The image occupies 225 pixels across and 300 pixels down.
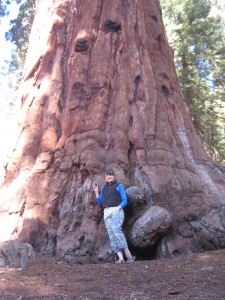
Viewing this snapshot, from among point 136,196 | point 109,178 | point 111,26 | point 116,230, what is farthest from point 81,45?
point 116,230

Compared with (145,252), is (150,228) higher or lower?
higher

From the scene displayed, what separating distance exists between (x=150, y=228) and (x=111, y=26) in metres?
5.47

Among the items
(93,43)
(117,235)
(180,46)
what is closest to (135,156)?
(117,235)

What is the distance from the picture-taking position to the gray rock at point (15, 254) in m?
5.62

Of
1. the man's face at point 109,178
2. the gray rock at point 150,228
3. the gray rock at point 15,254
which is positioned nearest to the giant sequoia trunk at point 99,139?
the gray rock at point 150,228

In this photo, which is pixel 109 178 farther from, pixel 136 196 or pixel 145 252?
pixel 145 252

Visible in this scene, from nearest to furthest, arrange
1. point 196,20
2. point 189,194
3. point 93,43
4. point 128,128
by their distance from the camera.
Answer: point 189,194 → point 128,128 → point 93,43 → point 196,20

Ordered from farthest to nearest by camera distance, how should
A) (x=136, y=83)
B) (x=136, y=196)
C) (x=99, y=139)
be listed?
(x=136, y=83), (x=99, y=139), (x=136, y=196)

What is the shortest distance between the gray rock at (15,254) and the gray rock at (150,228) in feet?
5.85

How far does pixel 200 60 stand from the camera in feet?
62.1

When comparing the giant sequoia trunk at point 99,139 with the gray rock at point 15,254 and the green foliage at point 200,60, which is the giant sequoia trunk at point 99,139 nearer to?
the gray rock at point 15,254

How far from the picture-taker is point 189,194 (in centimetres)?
733

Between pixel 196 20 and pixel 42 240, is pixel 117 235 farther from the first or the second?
pixel 196 20

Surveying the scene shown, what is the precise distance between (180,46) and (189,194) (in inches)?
458
